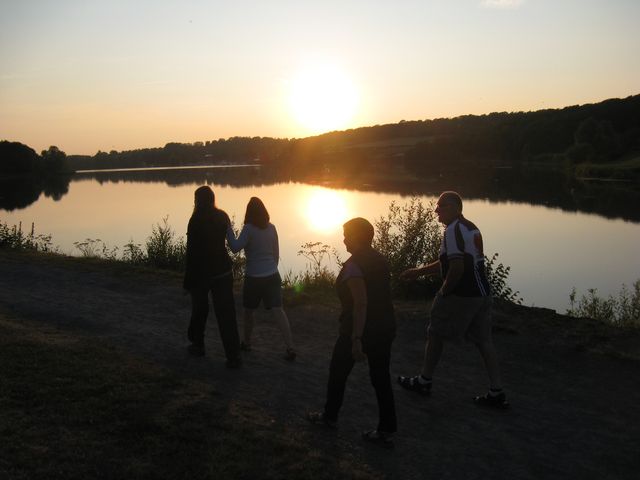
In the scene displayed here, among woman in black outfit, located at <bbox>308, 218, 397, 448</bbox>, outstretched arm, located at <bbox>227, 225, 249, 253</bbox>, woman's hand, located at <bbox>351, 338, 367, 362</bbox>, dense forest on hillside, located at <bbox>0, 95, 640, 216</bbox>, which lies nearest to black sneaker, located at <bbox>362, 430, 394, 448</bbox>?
woman in black outfit, located at <bbox>308, 218, 397, 448</bbox>

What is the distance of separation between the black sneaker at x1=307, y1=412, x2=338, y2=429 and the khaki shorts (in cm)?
141

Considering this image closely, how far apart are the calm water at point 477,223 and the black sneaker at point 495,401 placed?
993 cm

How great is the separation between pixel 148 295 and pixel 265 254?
492 cm

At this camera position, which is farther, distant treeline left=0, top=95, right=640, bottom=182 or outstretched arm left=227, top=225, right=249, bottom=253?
distant treeline left=0, top=95, right=640, bottom=182

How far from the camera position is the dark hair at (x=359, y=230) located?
4.36 meters

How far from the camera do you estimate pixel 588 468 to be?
4.37 m

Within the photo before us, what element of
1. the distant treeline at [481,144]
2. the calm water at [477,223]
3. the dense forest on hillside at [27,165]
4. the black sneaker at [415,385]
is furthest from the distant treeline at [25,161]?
the black sneaker at [415,385]

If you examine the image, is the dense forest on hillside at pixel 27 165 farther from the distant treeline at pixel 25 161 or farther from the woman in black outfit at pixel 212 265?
the woman in black outfit at pixel 212 265

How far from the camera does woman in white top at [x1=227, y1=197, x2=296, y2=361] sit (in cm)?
630

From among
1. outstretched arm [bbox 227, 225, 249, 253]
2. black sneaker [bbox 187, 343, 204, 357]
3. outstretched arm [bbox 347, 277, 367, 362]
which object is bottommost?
black sneaker [bbox 187, 343, 204, 357]

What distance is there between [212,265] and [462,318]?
2819 mm

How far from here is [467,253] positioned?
5.09 m

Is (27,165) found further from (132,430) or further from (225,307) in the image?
(132,430)

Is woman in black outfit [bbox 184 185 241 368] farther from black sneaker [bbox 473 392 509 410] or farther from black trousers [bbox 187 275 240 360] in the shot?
black sneaker [bbox 473 392 509 410]
